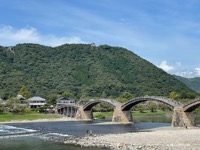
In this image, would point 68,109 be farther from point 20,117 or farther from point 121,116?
point 121,116

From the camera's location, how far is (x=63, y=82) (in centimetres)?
17288

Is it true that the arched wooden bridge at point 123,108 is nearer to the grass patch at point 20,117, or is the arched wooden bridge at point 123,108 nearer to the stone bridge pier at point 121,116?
the stone bridge pier at point 121,116

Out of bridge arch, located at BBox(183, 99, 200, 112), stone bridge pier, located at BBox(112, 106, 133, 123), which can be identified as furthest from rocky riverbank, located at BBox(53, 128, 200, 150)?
stone bridge pier, located at BBox(112, 106, 133, 123)

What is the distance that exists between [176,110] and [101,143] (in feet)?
76.3

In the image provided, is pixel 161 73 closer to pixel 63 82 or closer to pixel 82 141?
pixel 63 82

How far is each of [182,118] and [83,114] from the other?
41.3 m

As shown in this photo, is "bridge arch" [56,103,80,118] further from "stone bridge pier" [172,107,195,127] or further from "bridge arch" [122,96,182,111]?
"stone bridge pier" [172,107,195,127]

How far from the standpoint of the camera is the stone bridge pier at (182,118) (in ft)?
193

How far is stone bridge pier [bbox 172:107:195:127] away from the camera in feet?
193

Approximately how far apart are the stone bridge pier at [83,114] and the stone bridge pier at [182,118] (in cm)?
3815

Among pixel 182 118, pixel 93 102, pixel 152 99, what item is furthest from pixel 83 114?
pixel 182 118

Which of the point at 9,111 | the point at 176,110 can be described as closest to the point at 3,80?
the point at 9,111

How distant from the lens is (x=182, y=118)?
59500mm

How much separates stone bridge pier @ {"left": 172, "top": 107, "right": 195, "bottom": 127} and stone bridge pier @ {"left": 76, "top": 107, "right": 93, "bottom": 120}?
125ft
